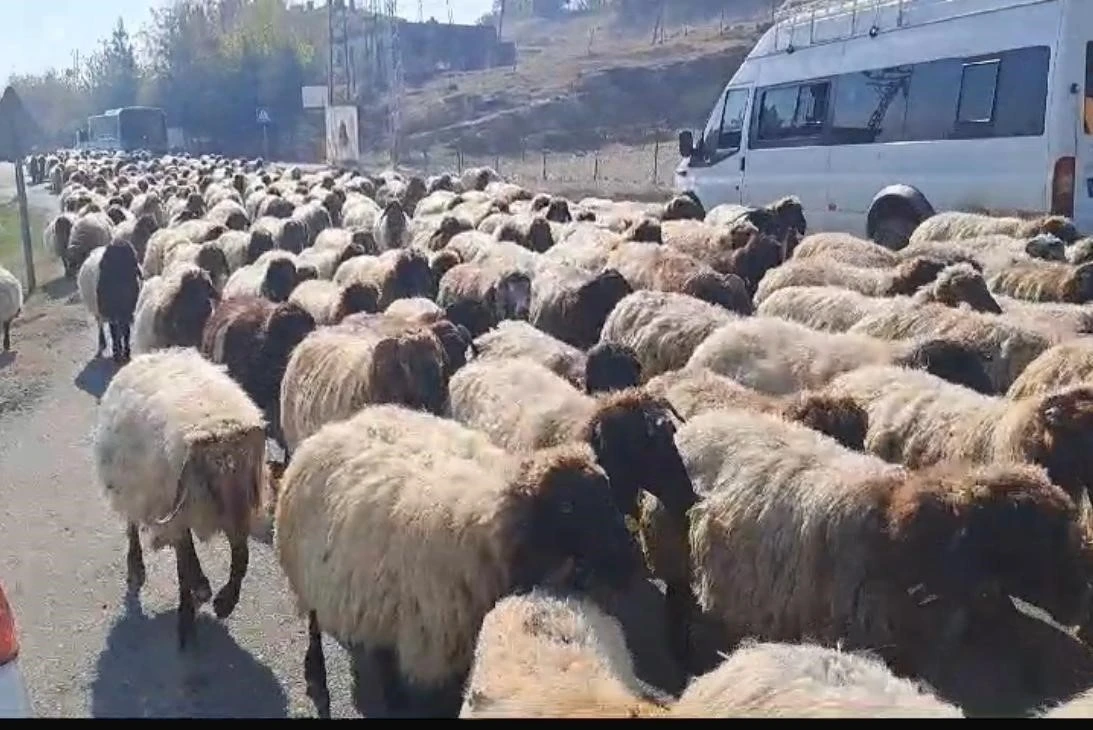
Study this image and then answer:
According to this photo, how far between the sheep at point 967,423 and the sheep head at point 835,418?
25cm

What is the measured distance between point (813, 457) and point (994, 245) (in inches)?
246

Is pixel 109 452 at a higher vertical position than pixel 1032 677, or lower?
higher

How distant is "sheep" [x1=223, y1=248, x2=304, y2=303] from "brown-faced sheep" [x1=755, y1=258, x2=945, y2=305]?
4.27 m

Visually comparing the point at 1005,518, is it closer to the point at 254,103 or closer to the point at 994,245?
the point at 994,245

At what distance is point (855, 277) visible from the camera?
9172 mm

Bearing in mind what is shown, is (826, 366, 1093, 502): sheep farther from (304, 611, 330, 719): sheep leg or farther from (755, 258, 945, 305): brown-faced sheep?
(304, 611, 330, 719): sheep leg

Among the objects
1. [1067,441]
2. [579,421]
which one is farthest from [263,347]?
[1067,441]

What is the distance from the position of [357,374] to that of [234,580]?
1511 millimetres

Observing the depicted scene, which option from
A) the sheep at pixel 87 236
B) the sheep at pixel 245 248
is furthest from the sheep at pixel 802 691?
the sheep at pixel 87 236

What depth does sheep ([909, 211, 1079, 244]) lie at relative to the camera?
395 inches

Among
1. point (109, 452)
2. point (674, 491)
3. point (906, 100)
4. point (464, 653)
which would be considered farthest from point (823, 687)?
point (906, 100)

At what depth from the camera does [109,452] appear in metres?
5.89

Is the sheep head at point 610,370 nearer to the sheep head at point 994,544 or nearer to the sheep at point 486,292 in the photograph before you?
the sheep at point 486,292

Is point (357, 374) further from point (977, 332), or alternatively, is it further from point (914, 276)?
point (914, 276)
